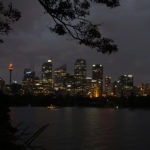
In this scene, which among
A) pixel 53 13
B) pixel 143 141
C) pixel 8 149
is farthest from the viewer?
pixel 143 141

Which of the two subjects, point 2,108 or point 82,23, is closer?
point 2,108

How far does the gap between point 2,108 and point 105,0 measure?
491 cm

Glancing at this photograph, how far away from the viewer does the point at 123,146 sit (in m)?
39.2

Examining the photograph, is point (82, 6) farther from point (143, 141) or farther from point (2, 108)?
point (143, 141)

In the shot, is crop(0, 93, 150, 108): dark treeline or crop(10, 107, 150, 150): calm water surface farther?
crop(0, 93, 150, 108): dark treeline

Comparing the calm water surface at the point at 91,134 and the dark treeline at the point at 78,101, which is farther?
the dark treeline at the point at 78,101

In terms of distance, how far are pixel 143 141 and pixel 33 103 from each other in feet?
476

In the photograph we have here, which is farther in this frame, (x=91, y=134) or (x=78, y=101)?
(x=78, y=101)

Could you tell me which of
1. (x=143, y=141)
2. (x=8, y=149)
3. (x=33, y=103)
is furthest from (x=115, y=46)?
(x=33, y=103)

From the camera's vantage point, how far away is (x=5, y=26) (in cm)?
1117

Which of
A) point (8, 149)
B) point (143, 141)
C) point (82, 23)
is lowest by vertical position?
point (143, 141)

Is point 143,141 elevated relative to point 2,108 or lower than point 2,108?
lower

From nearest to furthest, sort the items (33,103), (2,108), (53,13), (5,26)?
(2,108), (53,13), (5,26), (33,103)

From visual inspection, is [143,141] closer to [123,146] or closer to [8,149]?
[123,146]
